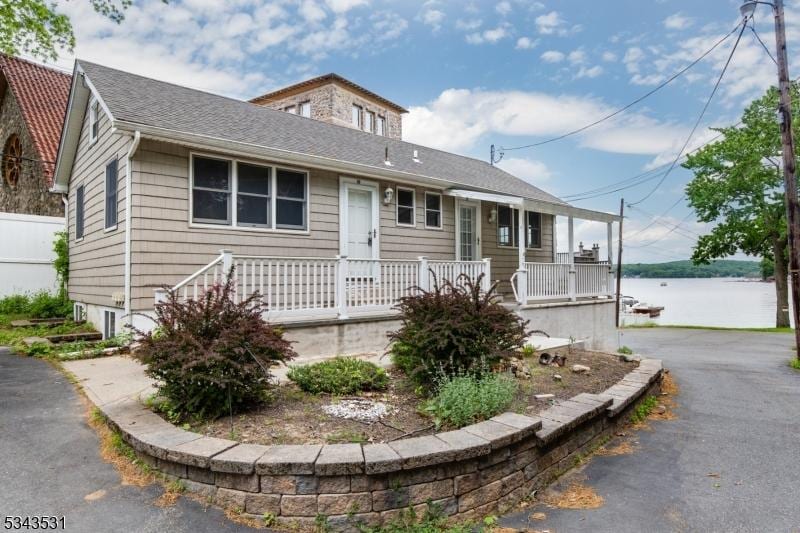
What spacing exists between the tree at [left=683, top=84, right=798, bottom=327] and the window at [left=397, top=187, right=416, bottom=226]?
18.0 m

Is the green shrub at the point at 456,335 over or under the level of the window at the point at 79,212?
under

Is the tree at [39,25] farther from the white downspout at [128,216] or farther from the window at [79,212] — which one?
the white downspout at [128,216]

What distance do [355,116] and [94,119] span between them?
74.4 ft

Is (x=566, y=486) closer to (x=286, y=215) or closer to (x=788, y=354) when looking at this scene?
(x=286, y=215)

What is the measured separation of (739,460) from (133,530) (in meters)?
4.57

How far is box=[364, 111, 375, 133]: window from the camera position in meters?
31.5

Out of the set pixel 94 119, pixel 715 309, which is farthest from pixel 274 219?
pixel 715 309

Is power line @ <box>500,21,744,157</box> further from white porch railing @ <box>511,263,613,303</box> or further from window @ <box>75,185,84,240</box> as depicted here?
window @ <box>75,185,84,240</box>

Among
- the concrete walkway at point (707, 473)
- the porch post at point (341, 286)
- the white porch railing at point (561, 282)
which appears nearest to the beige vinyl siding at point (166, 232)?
the porch post at point (341, 286)

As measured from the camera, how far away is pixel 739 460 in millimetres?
3947

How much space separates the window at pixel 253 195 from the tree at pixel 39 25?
27.4 ft

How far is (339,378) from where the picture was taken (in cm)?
478

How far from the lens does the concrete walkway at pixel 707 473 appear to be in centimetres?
292

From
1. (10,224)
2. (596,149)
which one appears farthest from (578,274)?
(10,224)
